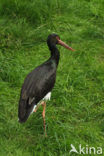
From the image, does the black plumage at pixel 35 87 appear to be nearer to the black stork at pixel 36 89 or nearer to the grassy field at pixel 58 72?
the black stork at pixel 36 89

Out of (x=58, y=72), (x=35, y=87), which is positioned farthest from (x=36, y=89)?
(x=58, y=72)

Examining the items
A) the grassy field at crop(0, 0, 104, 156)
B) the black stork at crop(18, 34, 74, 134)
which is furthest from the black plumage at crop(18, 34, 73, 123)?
the grassy field at crop(0, 0, 104, 156)

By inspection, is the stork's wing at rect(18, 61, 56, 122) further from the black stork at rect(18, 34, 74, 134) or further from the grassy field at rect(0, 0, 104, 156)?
the grassy field at rect(0, 0, 104, 156)

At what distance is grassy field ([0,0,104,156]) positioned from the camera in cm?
366

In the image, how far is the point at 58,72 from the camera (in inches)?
186

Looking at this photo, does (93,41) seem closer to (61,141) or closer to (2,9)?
(2,9)

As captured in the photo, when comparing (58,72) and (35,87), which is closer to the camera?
(35,87)

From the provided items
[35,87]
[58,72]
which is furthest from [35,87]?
[58,72]

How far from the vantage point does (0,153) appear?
11.3 feet

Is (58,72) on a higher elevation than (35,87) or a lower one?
lower

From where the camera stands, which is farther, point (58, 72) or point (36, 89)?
point (58, 72)

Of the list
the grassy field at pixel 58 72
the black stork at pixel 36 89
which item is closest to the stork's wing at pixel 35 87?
the black stork at pixel 36 89

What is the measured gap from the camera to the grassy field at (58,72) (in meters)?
Result: 3.66

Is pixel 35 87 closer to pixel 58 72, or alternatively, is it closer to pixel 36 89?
pixel 36 89
